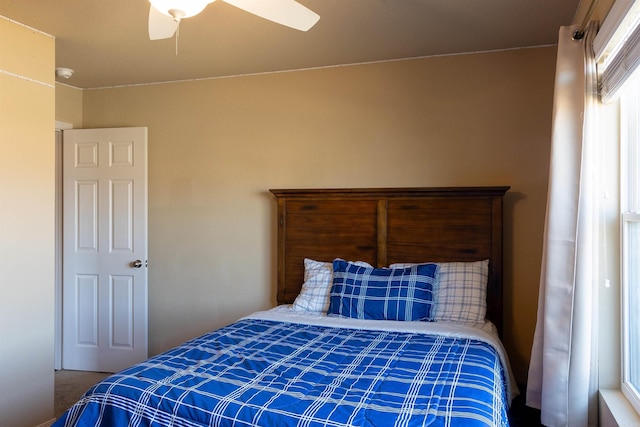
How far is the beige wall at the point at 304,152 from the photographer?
9.76 ft

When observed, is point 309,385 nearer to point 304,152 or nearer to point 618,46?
point 618,46

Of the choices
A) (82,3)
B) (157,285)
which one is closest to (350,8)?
(82,3)

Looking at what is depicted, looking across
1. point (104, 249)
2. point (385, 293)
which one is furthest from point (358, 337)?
point (104, 249)

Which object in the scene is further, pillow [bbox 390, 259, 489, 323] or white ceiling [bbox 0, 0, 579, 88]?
pillow [bbox 390, 259, 489, 323]

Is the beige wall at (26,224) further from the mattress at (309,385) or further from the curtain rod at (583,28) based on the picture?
the curtain rod at (583,28)

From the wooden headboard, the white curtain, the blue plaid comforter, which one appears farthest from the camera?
the wooden headboard

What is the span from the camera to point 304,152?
3.44 meters

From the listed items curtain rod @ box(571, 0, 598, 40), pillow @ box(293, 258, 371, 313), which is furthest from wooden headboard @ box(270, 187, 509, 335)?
curtain rod @ box(571, 0, 598, 40)

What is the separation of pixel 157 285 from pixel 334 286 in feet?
5.38

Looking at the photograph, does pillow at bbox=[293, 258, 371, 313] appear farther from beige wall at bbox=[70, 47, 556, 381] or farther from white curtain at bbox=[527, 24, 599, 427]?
white curtain at bbox=[527, 24, 599, 427]

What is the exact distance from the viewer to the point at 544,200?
2943mm

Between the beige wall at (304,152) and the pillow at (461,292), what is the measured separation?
31cm

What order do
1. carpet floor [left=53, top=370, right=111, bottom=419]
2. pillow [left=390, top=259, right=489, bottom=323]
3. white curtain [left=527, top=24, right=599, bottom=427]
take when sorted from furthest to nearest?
carpet floor [left=53, top=370, right=111, bottom=419], pillow [left=390, top=259, right=489, bottom=323], white curtain [left=527, top=24, right=599, bottom=427]

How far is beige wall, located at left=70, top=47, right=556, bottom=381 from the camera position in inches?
117
